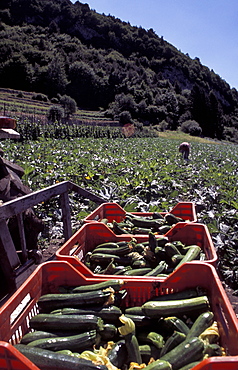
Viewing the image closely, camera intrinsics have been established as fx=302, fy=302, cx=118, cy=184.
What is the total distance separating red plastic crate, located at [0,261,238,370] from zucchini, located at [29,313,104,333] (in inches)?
4.3

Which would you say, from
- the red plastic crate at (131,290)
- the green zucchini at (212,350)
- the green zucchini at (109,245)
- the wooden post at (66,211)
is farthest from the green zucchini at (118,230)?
the green zucchini at (212,350)

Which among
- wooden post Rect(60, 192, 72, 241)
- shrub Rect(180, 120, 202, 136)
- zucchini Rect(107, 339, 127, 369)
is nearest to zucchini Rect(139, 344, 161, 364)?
zucchini Rect(107, 339, 127, 369)

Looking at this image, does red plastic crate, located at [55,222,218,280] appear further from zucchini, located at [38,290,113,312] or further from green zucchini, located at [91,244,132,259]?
zucchini, located at [38,290,113,312]

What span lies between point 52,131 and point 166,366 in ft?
91.9

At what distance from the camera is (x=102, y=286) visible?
2213mm

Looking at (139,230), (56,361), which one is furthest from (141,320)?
(139,230)

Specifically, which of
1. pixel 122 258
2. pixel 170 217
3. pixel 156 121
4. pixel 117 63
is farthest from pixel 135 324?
pixel 117 63

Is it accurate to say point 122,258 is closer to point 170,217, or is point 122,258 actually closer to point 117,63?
point 170,217

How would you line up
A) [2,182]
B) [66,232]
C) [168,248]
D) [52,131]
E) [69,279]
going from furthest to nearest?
[52,131]
[66,232]
[2,182]
[168,248]
[69,279]

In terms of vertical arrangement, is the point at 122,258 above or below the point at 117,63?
below

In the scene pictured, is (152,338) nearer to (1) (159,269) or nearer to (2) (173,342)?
(2) (173,342)

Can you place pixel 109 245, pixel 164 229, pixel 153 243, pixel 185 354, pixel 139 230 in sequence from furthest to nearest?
pixel 139 230 → pixel 164 229 → pixel 109 245 → pixel 153 243 → pixel 185 354

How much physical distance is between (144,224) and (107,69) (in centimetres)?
13085

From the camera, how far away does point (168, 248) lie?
2908 millimetres
